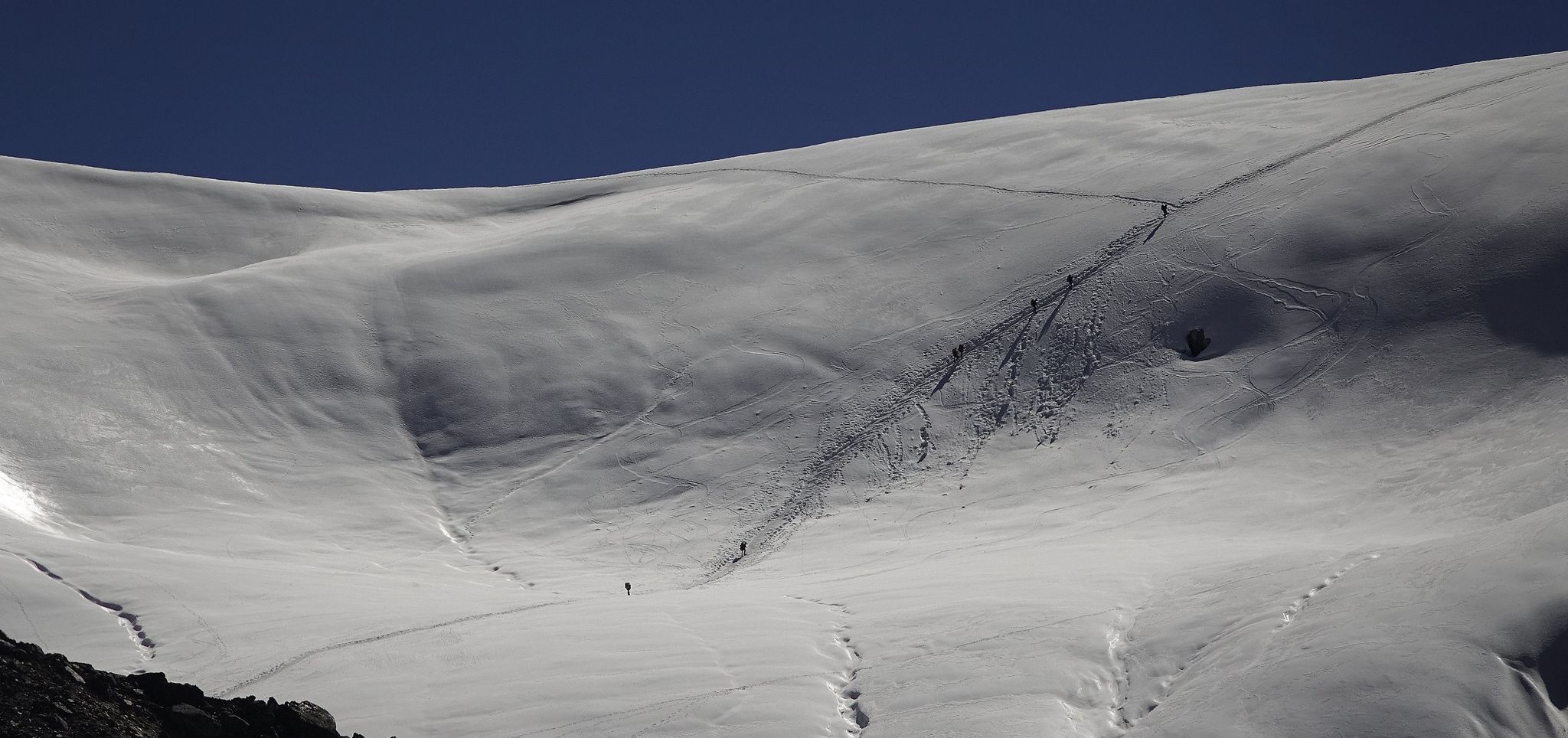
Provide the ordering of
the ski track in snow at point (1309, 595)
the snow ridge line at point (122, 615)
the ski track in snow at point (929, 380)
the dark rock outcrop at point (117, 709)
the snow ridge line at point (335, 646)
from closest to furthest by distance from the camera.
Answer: the dark rock outcrop at point (117, 709) → the ski track in snow at point (1309, 595) → the snow ridge line at point (335, 646) → the snow ridge line at point (122, 615) → the ski track in snow at point (929, 380)

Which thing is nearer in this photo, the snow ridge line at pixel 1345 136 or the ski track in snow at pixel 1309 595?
the ski track in snow at pixel 1309 595

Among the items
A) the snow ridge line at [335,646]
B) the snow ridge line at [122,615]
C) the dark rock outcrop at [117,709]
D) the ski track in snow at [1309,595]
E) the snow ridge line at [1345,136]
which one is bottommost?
the ski track in snow at [1309,595]

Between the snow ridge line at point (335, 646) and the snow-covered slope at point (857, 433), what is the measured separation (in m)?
0.09

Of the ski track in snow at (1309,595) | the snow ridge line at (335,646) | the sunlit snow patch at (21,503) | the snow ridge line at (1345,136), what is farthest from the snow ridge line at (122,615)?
the snow ridge line at (1345,136)

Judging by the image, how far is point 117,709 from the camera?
985 cm

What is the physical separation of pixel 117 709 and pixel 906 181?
26.8 metres

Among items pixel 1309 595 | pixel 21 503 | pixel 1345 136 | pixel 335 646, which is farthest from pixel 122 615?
pixel 1345 136

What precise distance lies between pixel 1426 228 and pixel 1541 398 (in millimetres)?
6279

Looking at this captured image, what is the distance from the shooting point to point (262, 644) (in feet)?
48.6

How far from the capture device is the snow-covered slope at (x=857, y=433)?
1222cm

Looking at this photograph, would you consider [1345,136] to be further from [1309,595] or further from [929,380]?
[1309,595]

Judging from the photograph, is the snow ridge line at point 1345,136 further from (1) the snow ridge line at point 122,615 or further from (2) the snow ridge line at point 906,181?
(1) the snow ridge line at point 122,615

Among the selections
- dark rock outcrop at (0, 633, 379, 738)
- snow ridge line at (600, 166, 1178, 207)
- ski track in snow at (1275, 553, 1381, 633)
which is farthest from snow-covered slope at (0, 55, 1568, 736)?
dark rock outcrop at (0, 633, 379, 738)

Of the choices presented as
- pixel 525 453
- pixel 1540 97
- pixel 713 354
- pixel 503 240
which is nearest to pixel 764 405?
pixel 713 354
